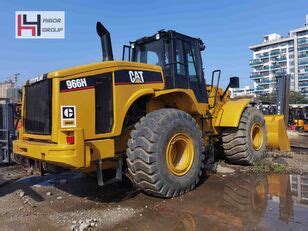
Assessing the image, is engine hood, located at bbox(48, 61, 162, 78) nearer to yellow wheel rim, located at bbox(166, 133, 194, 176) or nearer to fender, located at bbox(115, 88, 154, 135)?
fender, located at bbox(115, 88, 154, 135)

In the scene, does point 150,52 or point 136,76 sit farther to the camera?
point 150,52

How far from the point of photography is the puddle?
4805 millimetres

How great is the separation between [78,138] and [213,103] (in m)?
4.16

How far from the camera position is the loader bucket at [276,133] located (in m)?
10.4

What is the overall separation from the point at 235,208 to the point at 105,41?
11.7 ft

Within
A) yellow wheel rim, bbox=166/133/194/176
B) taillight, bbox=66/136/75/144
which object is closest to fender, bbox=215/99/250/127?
yellow wheel rim, bbox=166/133/194/176

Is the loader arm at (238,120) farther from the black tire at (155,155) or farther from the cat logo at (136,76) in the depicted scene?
the cat logo at (136,76)

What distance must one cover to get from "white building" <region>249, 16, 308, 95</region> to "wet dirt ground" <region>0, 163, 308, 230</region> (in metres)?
112

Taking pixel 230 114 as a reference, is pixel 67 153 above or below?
below

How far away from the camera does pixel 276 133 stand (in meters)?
10.4

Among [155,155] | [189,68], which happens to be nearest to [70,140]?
[155,155]

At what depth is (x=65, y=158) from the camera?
5.01 meters

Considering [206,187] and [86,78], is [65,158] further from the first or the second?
[206,187]

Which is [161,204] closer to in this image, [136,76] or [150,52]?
[136,76]
